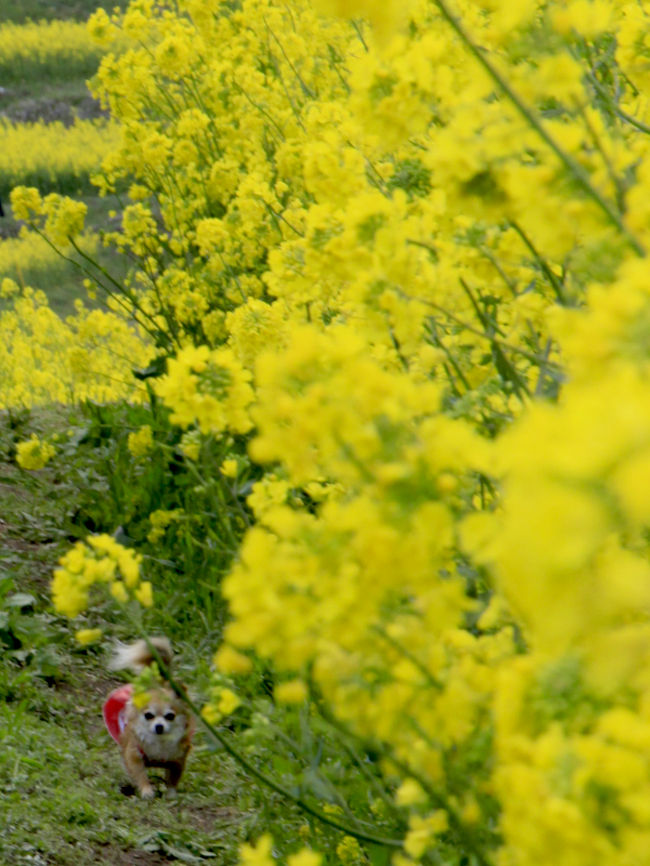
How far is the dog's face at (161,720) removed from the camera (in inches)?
152

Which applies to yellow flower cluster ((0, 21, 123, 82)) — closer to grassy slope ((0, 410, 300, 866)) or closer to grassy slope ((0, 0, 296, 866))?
grassy slope ((0, 0, 296, 866))

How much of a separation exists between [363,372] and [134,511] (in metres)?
4.52

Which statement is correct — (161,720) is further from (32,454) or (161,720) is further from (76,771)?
(32,454)

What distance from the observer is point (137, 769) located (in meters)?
3.91

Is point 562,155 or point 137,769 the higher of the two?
point 562,155

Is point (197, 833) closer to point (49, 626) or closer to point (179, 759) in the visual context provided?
point (179, 759)

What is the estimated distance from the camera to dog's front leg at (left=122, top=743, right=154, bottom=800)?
3887mm

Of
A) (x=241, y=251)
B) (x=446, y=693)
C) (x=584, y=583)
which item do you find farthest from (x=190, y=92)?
(x=584, y=583)

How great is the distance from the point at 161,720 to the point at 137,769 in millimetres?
164

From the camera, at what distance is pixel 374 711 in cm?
139

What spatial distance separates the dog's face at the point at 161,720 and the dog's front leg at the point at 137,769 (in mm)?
50

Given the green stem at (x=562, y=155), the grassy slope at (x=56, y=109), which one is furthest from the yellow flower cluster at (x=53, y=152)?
the green stem at (x=562, y=155)

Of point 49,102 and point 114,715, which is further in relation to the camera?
point 49,102

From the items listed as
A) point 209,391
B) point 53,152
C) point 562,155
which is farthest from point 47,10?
point 562,155
